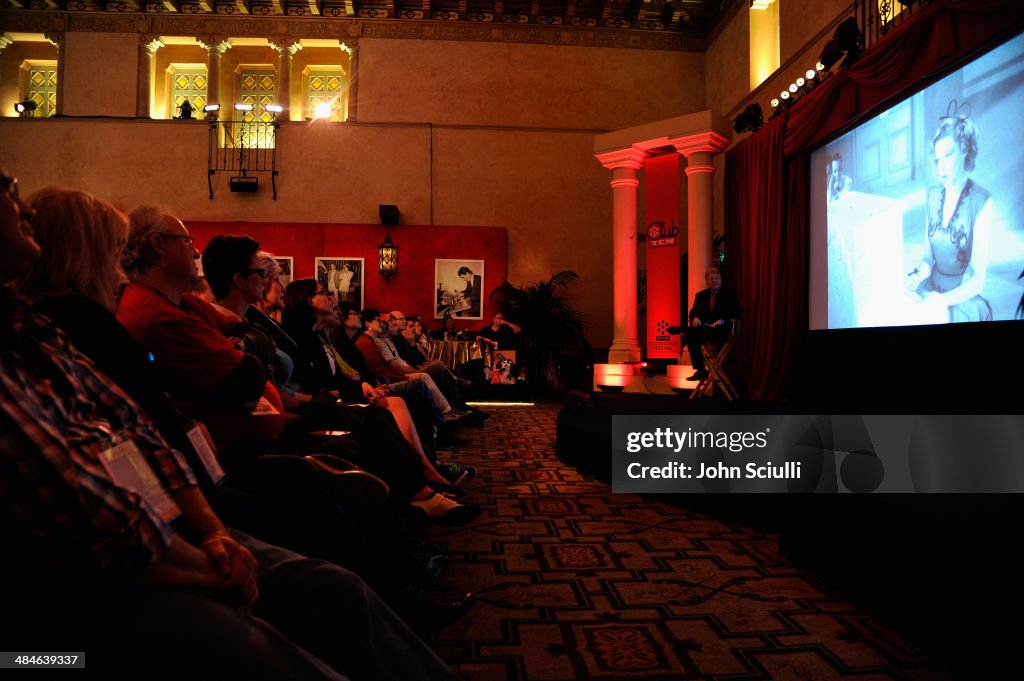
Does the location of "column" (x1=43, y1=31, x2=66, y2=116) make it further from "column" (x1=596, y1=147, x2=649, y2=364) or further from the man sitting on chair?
the man sitting on chair

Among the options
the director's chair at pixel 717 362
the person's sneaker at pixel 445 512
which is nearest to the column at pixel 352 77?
the director's chair at pixel 717 362

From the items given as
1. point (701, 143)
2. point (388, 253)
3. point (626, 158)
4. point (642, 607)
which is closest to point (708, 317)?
point (701, 143)

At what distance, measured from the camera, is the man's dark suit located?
5941 mm

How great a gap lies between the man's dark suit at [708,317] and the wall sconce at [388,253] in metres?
5.22

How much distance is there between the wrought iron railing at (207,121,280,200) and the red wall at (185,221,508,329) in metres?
0.89

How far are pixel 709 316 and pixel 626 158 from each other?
2590mm

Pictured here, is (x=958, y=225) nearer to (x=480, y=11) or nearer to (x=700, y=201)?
(x=700, y=201)

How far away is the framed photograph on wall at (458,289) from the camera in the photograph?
9914 mm

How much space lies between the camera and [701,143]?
695 cm

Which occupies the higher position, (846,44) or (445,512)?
(846,44)

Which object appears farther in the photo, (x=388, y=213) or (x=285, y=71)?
(x=285, y=71)

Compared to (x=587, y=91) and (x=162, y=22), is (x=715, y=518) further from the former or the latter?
(x=162, y=22)

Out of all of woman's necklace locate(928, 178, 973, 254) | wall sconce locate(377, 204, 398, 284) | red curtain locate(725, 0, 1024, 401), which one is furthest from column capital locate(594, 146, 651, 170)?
woman's necklace locate(928, 178, 973, 254)

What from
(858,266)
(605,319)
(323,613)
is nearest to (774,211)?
(858,266)
